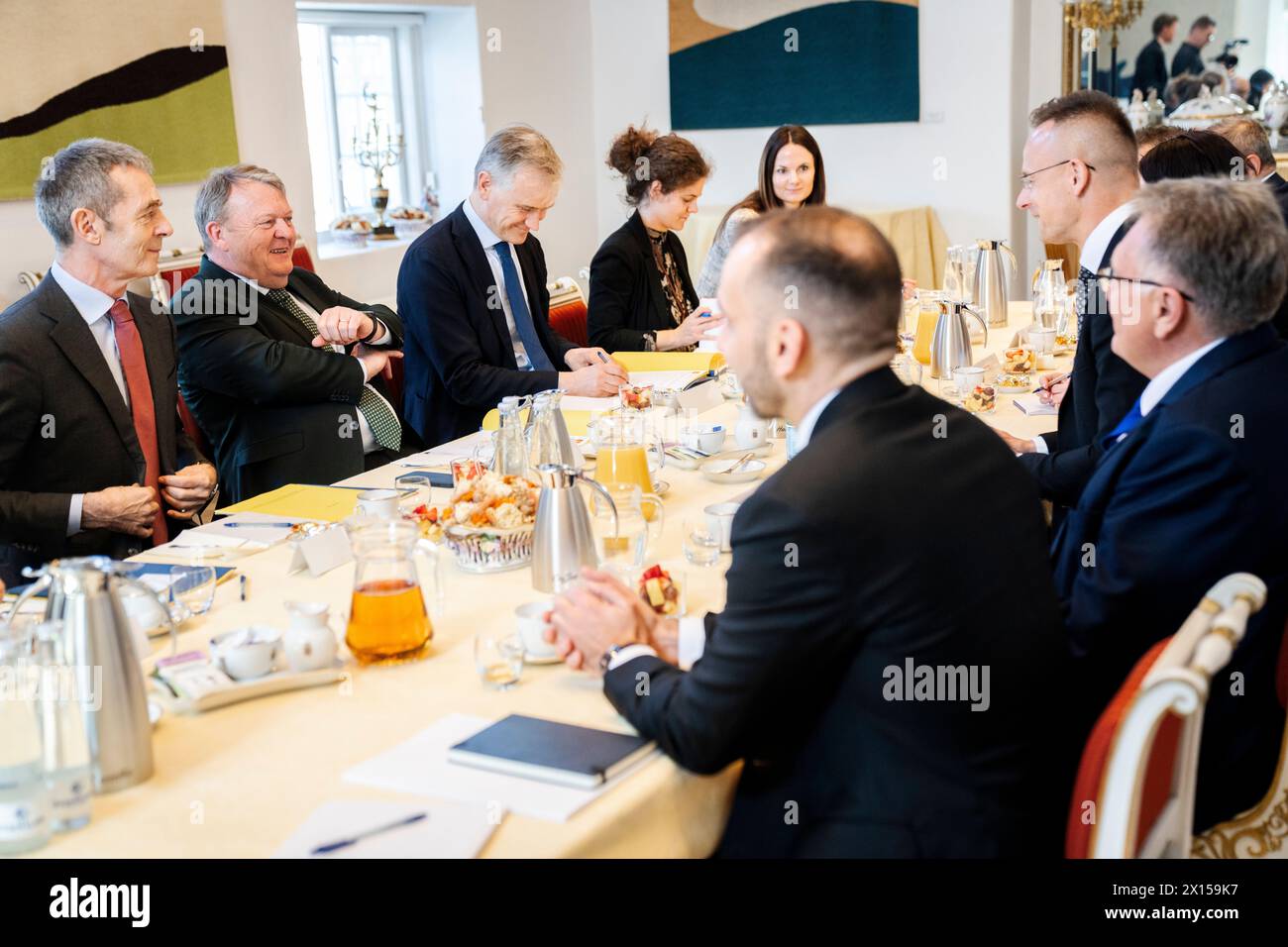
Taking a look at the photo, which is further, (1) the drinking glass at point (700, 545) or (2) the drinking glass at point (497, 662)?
(1) the drinking glass at point (700, 545)

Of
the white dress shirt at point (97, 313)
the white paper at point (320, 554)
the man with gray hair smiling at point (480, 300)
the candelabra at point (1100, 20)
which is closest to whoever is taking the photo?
the white paper at point (320, 554)

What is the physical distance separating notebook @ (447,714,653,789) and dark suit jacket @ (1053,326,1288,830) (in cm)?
72

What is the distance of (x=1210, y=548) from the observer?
1.76 meters

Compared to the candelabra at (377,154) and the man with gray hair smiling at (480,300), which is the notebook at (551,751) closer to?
the man with gray hair smiling at (480,300)

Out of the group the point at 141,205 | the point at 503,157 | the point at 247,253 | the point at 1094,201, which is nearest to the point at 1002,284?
the point at 1094,201

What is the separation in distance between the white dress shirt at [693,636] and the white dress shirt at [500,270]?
7.50ft

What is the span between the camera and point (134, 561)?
2189 mm

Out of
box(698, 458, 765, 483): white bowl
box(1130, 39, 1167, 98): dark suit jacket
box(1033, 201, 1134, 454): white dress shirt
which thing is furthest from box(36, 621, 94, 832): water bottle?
box(1130, 39, 1167, 98): dark suit jacket

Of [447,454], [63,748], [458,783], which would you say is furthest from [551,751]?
[447,454]

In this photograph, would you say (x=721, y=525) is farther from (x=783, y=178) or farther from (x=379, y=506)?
(x=783, y=178)

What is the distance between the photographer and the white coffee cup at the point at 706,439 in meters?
2.86

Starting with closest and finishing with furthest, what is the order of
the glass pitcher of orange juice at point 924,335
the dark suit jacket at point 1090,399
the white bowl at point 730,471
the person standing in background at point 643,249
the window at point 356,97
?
the dark suit jacket at point 1090,399, the white bowl at point 730,471, the glass pitcher of orange juice at point 924,335, the person standing in background at point 643,249, the window at point 356,97

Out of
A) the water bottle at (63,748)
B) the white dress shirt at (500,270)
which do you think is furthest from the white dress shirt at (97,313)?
the water bottle at (63,748)

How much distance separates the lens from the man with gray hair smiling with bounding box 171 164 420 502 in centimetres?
332
